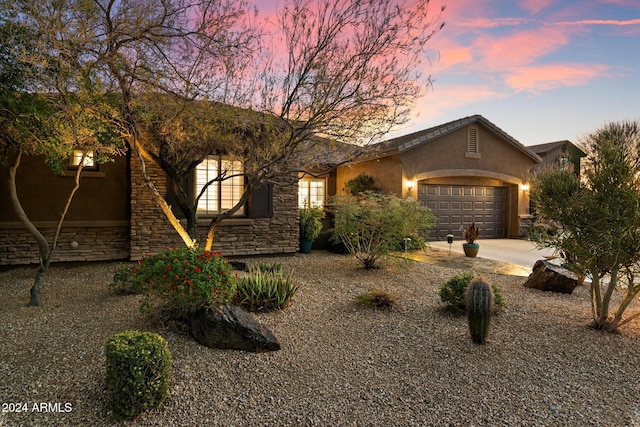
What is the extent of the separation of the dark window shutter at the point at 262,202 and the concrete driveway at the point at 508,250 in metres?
6.14

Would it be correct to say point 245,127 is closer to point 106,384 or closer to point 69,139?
point 69,139

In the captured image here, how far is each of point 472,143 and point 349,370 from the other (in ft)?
45.2

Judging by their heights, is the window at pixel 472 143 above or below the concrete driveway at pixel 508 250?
above

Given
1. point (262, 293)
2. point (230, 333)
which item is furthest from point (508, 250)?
point (230, 333)

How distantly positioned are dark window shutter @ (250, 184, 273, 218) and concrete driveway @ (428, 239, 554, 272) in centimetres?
614

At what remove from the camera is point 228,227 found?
9961mm

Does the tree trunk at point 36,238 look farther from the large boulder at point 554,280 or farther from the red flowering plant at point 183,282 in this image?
the large boulder at point 554,280

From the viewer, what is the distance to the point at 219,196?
1001cm

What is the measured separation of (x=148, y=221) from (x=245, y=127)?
437cm

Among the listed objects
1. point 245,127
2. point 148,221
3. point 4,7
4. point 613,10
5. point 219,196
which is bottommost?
point 148,221

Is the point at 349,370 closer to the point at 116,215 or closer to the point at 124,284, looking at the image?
the point at 124,284

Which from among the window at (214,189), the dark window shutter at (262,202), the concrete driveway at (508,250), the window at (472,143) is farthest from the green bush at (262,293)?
the window at (472,143)

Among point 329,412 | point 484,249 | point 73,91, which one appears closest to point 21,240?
point 73,91

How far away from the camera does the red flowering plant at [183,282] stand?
4.09 meters
